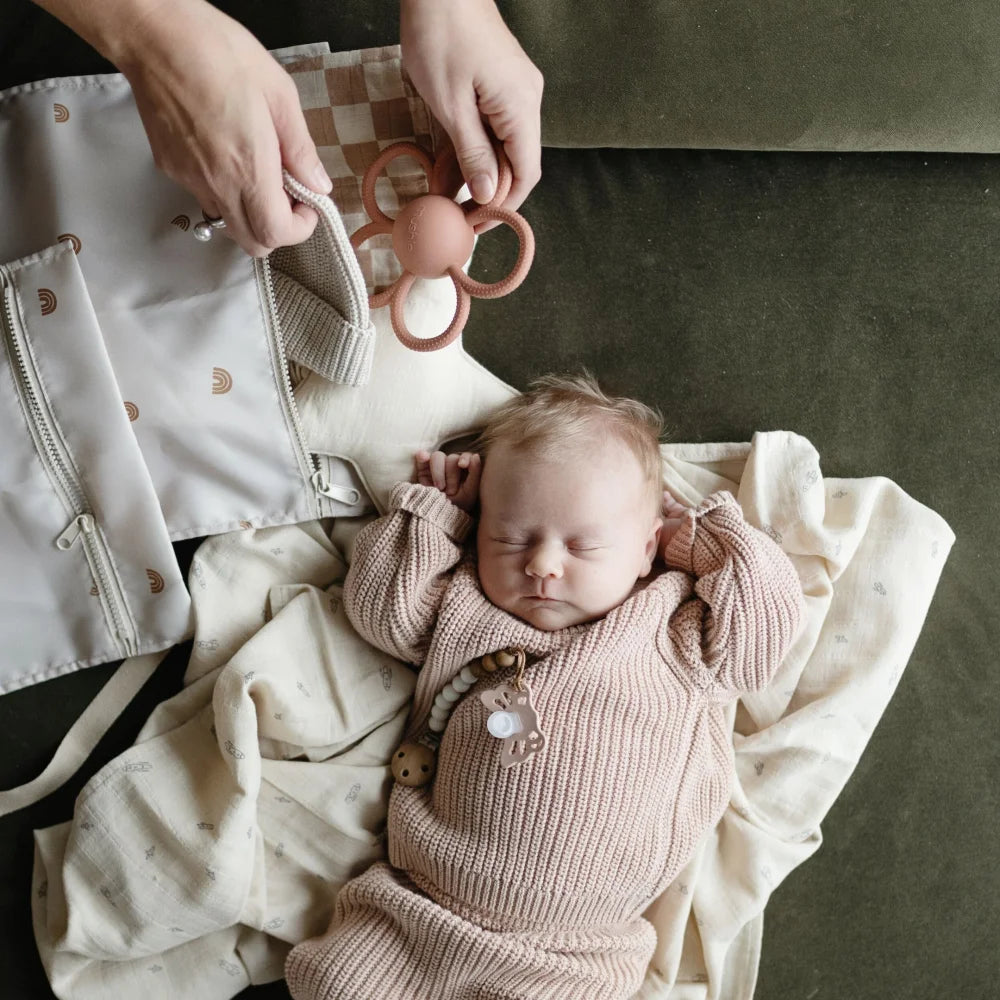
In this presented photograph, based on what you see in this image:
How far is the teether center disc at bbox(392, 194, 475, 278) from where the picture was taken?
107cm

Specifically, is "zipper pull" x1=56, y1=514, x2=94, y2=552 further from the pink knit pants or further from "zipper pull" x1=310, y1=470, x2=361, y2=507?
the pink knit pants

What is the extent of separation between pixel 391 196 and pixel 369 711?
66 cm

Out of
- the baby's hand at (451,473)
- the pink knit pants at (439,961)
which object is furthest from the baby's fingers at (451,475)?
the pink knit pants at (439,961)

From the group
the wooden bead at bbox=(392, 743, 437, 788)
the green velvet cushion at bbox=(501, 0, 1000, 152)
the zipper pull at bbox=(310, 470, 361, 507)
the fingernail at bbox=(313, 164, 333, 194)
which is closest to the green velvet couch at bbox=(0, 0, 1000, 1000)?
the green velvet cushion at bbox=(501, 0, 1000, 152)

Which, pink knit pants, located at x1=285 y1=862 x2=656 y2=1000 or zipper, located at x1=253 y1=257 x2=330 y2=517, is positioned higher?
zipper, located at x1=253 y1=257 x2=330 y2=517

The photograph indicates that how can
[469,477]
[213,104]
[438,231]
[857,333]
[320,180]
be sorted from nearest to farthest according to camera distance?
[213,104] < [320,180] < [438,231] < [469,477] < [857,333]

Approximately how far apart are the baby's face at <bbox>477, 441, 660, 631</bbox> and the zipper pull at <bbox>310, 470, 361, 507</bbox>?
0.19 metres

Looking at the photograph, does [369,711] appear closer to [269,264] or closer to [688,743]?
[688,743]

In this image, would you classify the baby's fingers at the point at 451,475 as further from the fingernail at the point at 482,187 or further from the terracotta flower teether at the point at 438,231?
the fingernail at the point at 482,187

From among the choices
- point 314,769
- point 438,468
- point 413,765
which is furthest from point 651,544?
point 314,769

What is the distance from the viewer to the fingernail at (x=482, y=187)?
3.40ft

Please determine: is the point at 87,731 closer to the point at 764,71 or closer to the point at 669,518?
the point at 669,518

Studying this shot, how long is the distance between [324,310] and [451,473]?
10.5 inches

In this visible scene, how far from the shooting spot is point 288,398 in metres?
1.21
